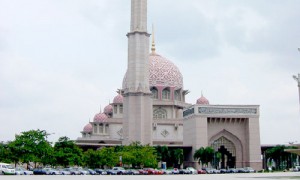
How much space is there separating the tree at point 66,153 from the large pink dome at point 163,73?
1021 inches

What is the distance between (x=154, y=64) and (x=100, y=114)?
11517 millimetres

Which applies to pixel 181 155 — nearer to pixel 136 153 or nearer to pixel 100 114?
pixel 136 153

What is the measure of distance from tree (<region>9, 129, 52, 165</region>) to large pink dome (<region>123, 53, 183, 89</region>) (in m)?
28.3

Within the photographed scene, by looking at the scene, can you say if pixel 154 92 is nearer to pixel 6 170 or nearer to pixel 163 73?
pixel 163 73

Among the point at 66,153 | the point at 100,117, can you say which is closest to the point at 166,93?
the point at 100,117

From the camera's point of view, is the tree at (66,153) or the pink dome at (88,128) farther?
the pink dome at (88,128)

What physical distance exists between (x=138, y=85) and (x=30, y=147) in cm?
1821

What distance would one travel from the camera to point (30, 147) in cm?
4688

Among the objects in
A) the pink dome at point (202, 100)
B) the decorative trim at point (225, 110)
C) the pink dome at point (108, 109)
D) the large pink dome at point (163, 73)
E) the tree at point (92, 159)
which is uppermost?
the large pink dome at point (163, 73)

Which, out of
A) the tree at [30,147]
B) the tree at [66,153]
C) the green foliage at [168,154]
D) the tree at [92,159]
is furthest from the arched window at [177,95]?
the tree at [30,147]

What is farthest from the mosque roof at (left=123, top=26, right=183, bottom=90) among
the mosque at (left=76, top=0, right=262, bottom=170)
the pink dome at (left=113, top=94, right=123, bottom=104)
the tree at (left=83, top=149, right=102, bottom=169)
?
the tree at (left=83, top=149, right=102, bottom=169)

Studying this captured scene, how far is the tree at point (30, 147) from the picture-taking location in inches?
1839

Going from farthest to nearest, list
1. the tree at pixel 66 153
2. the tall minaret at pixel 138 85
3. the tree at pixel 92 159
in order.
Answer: the tall minaret at pixel 138 85, the tree at pixel 92 159, the tree at pixel 66 153

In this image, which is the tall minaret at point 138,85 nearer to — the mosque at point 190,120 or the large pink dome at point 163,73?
the mosque at point 190,120
